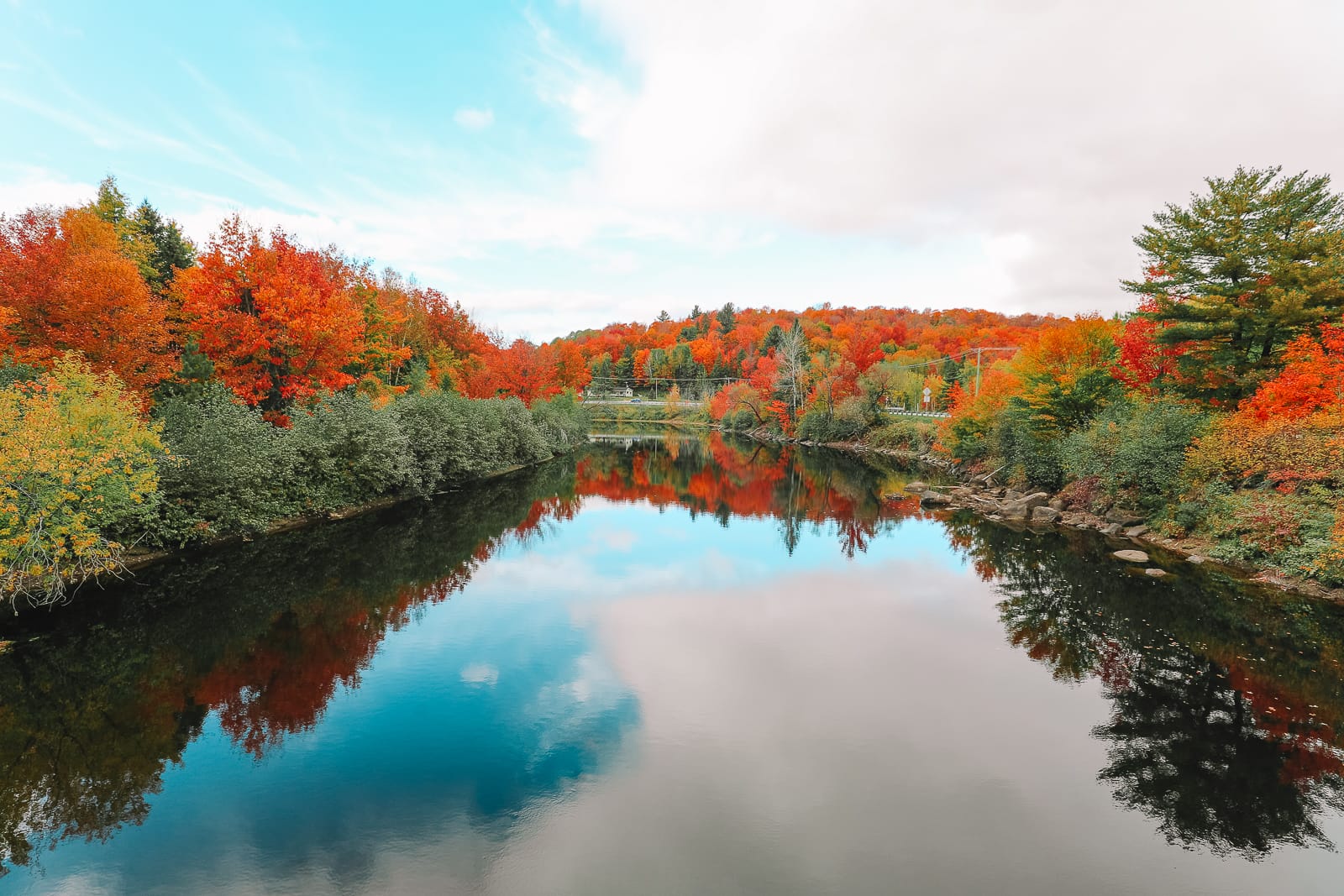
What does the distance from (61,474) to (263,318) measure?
13835 millimetres

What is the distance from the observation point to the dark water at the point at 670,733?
7.34 metres

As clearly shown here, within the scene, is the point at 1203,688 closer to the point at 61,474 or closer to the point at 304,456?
the point at 61,474

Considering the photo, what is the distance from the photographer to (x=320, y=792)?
8422 millimetres

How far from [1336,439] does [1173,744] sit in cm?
1179

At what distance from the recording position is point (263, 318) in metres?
24.5

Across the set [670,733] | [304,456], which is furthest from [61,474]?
[670,733]

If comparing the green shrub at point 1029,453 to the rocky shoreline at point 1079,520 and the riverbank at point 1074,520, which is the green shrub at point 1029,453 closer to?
the riverbank at point 1074,520

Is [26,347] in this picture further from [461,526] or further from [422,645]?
[422,645]

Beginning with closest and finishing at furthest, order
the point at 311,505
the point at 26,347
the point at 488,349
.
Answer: the point at 26,347 → the point at 311,505 → the point at 488,349

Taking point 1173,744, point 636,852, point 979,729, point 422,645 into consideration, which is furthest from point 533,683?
point 1173,744

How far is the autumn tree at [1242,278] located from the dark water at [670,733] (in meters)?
8.15

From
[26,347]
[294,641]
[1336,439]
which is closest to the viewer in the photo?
[294,641]

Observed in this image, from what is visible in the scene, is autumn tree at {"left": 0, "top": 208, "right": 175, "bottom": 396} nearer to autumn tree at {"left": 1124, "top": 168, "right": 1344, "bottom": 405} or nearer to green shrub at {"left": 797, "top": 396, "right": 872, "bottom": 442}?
autumn tree at {"left": 1124, "top": 168, "right": 1344, "bottom": 405}

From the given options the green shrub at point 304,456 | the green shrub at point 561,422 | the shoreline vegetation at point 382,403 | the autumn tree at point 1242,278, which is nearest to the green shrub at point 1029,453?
the shoreline vegetation at point 382,403
